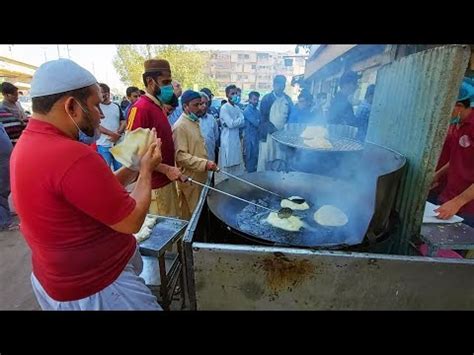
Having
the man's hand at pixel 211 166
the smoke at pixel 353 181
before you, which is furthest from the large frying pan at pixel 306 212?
the man's hand at pixel 211 166

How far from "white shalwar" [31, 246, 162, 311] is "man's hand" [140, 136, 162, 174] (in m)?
0.67

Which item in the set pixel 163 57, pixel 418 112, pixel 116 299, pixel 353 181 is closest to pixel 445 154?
pixel 353 181

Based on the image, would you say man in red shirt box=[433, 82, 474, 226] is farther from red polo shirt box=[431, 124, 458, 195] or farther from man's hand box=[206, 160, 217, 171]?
man's hand box=[206, 160, 217, 171]

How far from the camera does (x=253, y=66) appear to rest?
2462 inches

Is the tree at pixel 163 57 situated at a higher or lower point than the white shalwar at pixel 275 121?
higher

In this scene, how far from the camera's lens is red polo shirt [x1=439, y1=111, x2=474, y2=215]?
A: 279 cm

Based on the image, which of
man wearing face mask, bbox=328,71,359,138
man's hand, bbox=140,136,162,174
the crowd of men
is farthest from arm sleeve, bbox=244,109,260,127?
man's hand, bbox=140,136,162,174

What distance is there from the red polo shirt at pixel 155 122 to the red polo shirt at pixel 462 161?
3.17 metres

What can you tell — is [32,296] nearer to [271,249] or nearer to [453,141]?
[271,249]

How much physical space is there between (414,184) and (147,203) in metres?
1.97

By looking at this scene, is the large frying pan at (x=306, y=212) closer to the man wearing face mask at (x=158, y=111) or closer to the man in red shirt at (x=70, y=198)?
the man wearing face mask at (x=158, y=111)

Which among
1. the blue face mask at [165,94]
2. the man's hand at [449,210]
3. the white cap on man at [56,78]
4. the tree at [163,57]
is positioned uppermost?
the tree at [163,57]

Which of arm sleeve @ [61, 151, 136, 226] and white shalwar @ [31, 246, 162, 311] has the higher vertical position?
arm sleeve @ [61, 151, 136, 226]

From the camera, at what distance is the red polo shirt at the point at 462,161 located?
279 cm
